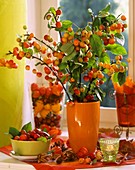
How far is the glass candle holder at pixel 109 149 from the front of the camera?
1873 millimetres

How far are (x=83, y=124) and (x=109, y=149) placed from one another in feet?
0.52

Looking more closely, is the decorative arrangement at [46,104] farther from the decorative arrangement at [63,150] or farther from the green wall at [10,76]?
the decorative arrangement at [63,150]

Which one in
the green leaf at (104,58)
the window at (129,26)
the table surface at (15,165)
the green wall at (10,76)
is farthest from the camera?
the window at (129,26)

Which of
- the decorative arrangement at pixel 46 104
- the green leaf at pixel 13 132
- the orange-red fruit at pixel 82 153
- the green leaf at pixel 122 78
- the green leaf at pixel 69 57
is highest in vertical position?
the green leaf at pixel 69 57

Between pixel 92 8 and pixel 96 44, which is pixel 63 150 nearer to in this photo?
pixel 96 44

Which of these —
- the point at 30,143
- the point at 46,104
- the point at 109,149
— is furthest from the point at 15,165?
the point at 46,104

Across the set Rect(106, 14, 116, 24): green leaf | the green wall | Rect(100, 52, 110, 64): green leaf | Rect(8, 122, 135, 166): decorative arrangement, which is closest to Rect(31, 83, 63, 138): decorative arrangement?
the green wall

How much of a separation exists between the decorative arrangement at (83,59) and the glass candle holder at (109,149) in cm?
11

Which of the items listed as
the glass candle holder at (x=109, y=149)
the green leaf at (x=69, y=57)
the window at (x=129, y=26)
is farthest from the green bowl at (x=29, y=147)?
the window at (x=129, y=26)

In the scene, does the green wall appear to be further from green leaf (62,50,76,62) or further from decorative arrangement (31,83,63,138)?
green leaf (62,50,76,62)

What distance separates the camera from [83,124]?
197cm

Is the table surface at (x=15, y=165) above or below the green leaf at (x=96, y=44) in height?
below

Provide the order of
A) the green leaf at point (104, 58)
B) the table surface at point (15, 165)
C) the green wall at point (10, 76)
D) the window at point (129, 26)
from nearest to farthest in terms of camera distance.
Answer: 1. the table surface at point (15, 165)
2. the green leaf at point (104, 58)
3. the green wall at point (10, 76)
4. the window at point (129, 26)

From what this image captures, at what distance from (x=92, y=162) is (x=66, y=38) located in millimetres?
466
